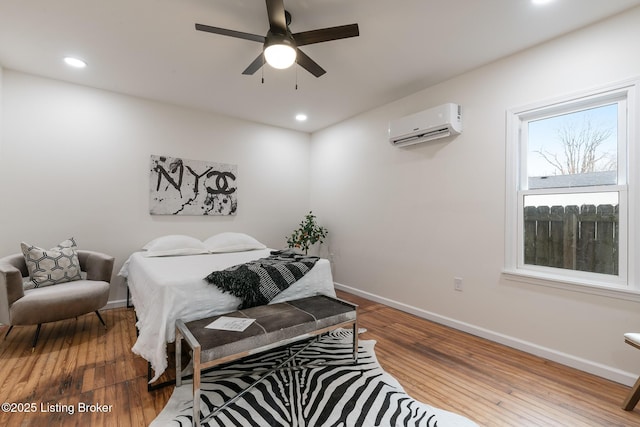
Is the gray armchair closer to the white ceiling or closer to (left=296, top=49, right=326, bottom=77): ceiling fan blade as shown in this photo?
the white ceiling

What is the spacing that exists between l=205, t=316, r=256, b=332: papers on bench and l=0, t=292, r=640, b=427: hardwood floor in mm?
536

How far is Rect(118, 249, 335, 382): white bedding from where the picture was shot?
2039 millimetres

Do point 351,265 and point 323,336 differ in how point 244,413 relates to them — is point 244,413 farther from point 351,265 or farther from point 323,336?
point 351,265

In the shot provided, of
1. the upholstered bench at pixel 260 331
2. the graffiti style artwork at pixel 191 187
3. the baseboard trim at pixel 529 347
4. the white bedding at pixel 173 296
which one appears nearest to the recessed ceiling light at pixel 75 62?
the graffiti style artwork at pixel 191 187

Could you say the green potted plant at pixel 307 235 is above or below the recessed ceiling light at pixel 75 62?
below

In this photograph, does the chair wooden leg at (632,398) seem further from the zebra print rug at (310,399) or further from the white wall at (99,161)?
the white wall at (99,161)

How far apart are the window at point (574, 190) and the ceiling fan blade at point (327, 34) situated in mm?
1732

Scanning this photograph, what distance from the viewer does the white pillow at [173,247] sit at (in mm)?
3412

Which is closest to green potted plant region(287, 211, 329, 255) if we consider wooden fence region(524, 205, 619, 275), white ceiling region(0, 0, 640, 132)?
white ceiling region(0, 0, 640, 132)

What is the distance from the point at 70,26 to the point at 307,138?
3439mm

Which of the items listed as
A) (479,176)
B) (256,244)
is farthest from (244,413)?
(479,176)

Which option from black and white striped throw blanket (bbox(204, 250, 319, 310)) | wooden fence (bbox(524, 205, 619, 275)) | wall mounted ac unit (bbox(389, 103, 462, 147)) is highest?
wall mounted ac unit (bbox(389, 103, 462, 147))

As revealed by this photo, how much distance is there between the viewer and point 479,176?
119 inches

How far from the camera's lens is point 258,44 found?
104 inches
